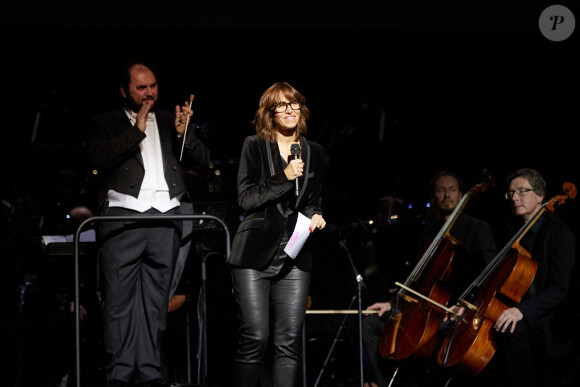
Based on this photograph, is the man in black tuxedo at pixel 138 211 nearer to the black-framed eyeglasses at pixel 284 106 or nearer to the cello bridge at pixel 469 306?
the black-framed eyeglasses at pixel 284 106

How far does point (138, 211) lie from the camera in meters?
3.64

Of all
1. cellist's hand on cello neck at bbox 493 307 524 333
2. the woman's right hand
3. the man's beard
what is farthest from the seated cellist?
the man's beard

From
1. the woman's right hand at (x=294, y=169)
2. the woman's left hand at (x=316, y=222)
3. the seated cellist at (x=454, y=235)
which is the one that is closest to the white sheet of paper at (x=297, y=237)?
the woman's left hand at (x=316, y=222)

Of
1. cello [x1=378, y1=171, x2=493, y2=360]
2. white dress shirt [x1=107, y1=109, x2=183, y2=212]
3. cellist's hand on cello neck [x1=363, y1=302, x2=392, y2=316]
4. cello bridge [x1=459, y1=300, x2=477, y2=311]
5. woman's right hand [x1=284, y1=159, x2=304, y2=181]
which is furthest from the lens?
cellist's hand on cello neck [x1=363, y1=302, x2=392, y2=316]

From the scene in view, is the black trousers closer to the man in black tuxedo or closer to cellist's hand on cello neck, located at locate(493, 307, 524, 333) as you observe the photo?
the man in black tuxedo

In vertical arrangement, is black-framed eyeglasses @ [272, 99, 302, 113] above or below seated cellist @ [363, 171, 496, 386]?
above

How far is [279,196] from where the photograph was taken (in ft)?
10.5

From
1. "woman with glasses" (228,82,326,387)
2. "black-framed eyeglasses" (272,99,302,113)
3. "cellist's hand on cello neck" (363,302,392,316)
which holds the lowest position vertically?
"cellist's hand on cello neck" (363,302,392,316)

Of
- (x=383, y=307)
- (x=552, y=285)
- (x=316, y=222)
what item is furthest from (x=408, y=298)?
(x=316, y=222)

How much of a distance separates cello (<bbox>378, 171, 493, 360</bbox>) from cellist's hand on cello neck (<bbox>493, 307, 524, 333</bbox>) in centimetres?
35

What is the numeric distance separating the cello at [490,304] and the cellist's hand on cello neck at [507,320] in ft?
0.12

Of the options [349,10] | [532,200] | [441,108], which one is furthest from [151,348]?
[441,108]

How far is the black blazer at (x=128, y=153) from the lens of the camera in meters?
3.60

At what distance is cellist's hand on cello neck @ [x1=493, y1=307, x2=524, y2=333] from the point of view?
12.5 feet
